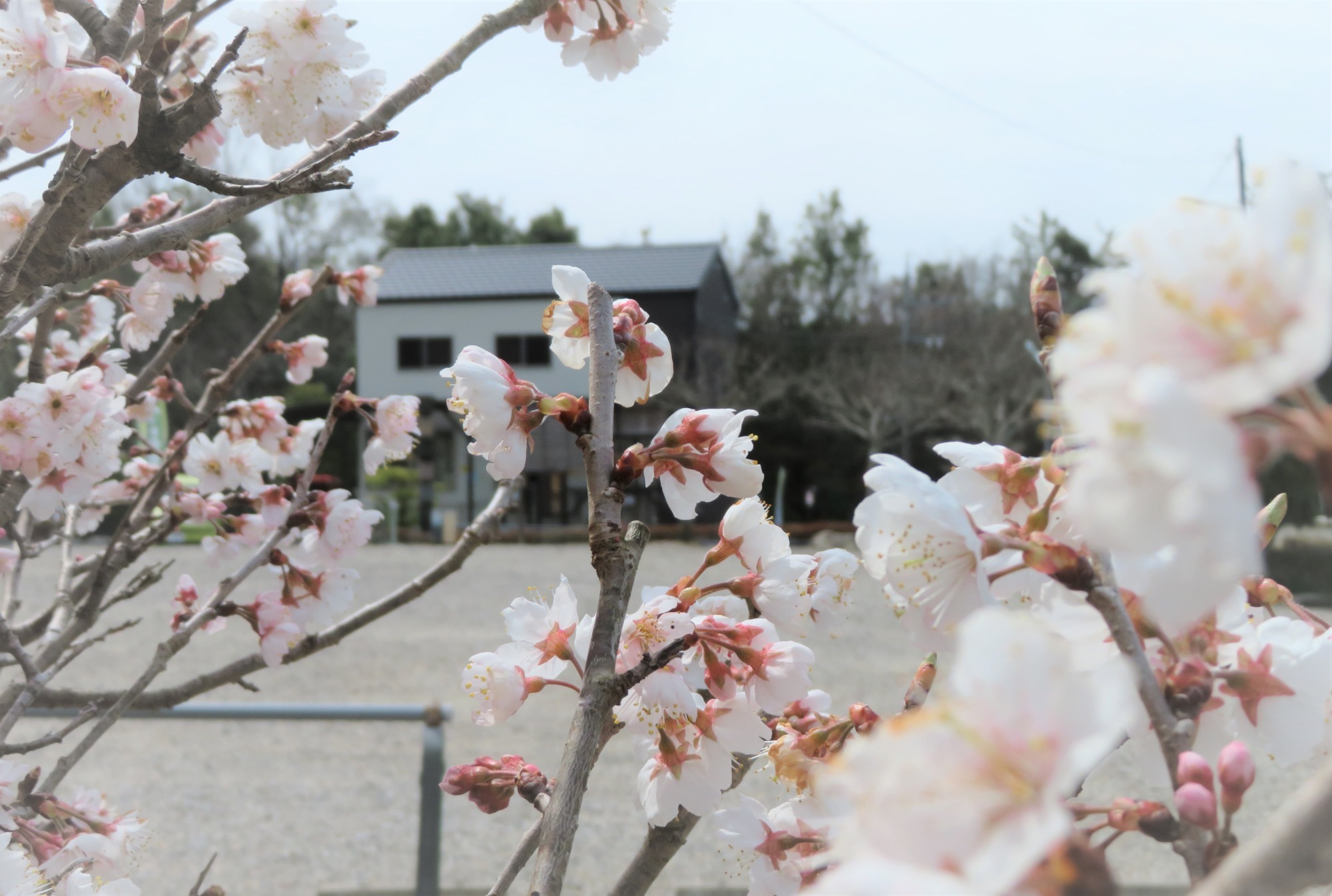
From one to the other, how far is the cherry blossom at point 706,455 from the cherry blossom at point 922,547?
27 cm

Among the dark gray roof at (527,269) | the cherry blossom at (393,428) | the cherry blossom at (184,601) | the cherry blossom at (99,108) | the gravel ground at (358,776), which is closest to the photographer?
the cherry blossom at (99,108)

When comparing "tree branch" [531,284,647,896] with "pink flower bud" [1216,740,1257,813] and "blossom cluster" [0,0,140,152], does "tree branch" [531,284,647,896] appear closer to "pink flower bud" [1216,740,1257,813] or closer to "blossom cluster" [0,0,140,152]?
"pink flower bud" [1216,740,1257,813]

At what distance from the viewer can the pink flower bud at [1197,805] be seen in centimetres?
41

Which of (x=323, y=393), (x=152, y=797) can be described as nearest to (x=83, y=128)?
(x=152, y=797)

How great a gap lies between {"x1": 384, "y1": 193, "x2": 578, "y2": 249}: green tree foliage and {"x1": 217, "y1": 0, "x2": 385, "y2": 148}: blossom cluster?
1127 inches

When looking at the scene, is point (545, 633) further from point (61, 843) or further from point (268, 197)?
point (61, 843)

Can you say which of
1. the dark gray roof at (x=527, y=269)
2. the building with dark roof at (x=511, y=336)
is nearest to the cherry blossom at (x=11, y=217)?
the building with dark roof at (x=511, y=336)

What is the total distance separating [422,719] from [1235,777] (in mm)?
2241

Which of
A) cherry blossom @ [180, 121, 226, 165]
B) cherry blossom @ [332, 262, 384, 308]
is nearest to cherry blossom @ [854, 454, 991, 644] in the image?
cherry blossom @ [180, 121, 226, 165]

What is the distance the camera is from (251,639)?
27.7 feet

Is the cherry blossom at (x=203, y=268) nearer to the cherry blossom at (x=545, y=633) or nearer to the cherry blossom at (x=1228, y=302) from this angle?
the cherry blossom at (x=545, y=633)

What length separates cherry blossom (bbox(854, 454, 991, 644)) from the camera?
49cm

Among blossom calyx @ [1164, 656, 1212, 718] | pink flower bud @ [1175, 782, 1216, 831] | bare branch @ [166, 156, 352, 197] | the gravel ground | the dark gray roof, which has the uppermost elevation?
the dark gray roof

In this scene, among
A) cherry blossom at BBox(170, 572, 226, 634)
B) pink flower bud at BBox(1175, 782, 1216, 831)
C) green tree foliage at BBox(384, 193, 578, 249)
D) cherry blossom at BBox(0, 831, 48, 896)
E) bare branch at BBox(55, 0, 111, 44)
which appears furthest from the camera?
green tree foliage at BBox(384, 193, 578, 249)
